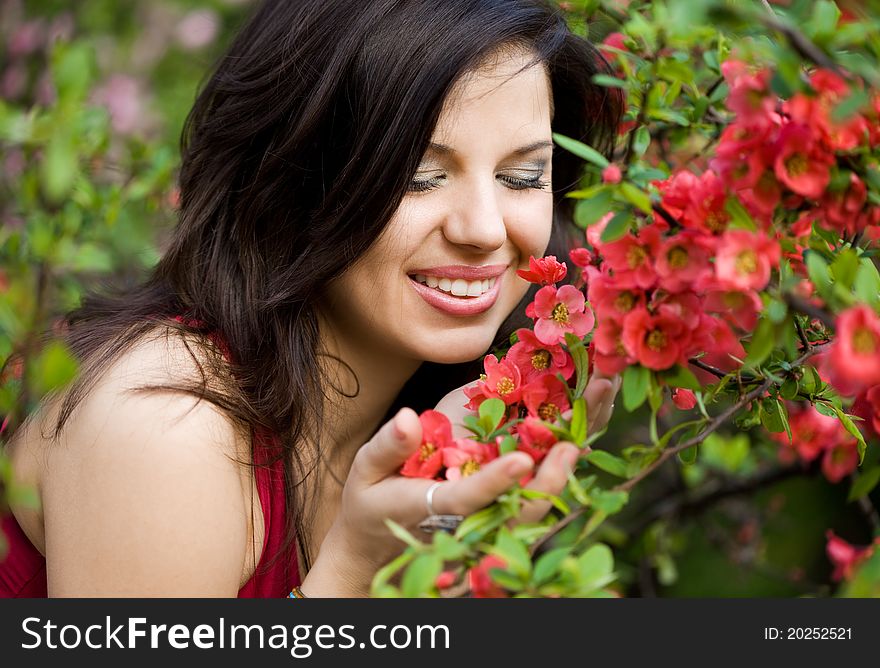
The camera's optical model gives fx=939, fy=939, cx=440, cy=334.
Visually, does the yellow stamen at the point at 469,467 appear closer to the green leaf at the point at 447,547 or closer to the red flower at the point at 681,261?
the green leaf at the point at 447,547

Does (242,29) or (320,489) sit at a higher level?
(242,29)

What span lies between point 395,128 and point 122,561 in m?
0.69

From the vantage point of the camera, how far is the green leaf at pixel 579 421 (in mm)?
938

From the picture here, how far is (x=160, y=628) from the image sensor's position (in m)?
1.04

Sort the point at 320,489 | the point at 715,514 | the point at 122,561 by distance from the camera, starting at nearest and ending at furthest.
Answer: the point at 122,561 → the point at 320,489 → the point at 715,514

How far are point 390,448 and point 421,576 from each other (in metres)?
0.23

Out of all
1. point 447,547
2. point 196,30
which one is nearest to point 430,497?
point 447,547

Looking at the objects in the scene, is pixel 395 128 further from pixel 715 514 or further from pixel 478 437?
pixel 715 514

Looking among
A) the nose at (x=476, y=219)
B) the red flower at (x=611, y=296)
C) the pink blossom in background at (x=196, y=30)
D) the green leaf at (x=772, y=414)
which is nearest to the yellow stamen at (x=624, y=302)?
the red flower at (x=611, y=296)

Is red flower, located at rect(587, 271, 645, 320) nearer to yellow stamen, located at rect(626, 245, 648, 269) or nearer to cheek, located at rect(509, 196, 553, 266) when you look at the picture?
yellow stamen, located at rect(626, 245, 648, 269)

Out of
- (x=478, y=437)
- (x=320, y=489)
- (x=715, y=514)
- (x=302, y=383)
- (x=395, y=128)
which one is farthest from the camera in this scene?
(x=715, y=514)

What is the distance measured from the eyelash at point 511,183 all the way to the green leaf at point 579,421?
1.70 feet

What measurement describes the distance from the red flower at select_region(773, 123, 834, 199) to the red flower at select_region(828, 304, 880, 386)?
0.43 ft

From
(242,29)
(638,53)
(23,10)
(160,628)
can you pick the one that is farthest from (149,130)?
(160,628)
